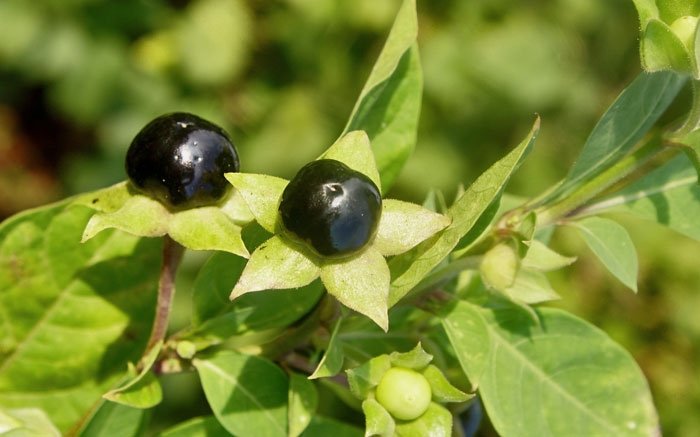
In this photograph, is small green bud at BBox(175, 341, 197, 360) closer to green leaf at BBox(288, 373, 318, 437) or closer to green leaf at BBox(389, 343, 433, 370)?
green leaf at BBox(288, 373, 318, 437)

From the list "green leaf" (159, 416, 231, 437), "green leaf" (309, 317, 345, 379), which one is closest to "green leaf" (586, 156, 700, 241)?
"green leaf" (309, 317, 345, 379)

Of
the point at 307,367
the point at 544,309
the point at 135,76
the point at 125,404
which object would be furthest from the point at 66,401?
the point at 135,76

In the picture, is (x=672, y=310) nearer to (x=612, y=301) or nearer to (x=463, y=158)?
(x=612, y=301)

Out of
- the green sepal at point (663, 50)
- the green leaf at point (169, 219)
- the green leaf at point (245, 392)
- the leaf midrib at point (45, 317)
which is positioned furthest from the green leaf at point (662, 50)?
the leaf midrib at point (45, 317)

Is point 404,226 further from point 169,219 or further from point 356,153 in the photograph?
point 169,219

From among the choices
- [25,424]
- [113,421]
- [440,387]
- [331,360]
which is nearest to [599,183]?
[440,387]
